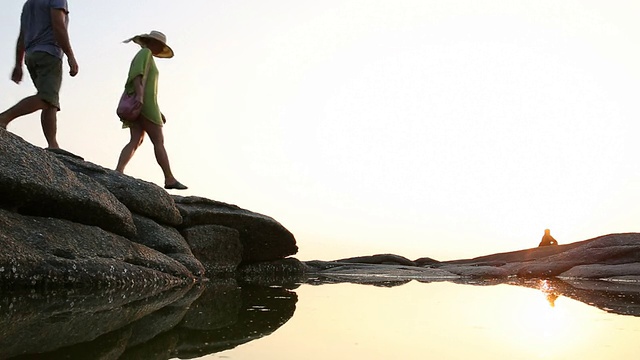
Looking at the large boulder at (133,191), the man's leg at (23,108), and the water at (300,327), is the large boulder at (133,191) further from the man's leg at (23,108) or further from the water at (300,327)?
the water at (300,327)

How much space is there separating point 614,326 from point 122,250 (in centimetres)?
575

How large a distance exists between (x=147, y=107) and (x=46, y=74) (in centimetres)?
228

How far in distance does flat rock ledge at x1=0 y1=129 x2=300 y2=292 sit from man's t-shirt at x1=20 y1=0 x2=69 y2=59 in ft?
5.40

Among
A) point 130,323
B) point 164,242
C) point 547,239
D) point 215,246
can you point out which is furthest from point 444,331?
point 547,239

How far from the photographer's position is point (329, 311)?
237 inches

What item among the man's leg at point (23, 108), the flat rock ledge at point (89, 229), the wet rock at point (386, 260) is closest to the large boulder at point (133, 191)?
the flat rock ledge at point (89, 229)

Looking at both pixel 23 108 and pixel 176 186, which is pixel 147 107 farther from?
pixel 23 108

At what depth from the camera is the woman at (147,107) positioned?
11805 millimetres

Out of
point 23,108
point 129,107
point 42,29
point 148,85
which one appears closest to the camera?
point 23,108

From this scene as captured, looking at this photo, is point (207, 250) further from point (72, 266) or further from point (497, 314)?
point (497, 314)

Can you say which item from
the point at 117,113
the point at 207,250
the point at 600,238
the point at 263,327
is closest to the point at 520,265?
the point at 600,238

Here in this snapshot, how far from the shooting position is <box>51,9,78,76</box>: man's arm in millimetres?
9891

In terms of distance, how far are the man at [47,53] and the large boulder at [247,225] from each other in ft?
9.97

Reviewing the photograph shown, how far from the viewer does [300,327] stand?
4773 mm
